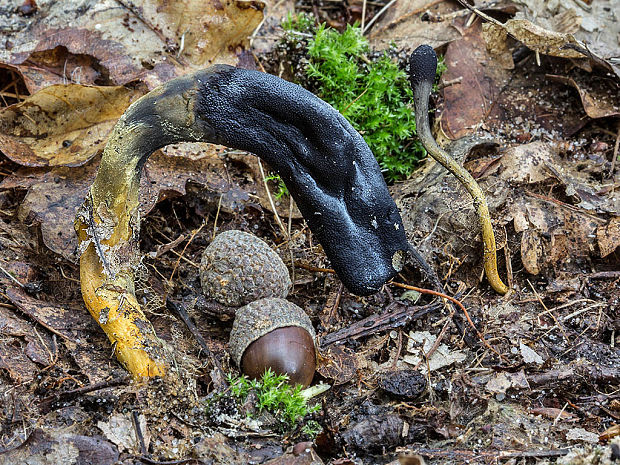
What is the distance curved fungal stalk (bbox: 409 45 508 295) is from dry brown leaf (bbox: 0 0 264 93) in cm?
122

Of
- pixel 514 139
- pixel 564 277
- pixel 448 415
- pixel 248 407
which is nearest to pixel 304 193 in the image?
pixel 248 407

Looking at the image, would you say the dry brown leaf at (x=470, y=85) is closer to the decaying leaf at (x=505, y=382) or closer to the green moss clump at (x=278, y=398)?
the decaying leaf at (x=505, y=382)

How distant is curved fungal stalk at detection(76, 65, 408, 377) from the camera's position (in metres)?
2.38

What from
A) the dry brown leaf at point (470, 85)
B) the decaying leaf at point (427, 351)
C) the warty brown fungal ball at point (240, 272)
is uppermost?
the dry brown leaf at point (470, 85)

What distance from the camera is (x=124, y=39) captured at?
11.7ft

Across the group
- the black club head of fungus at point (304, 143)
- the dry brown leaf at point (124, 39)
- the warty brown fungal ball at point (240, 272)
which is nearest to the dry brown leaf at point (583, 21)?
the dry brown leaf at point (124, 39)

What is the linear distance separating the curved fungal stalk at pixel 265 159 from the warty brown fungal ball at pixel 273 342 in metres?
0.32

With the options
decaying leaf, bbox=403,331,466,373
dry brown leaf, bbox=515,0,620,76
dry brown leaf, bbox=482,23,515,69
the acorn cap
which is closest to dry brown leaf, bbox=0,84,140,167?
the acorn cap

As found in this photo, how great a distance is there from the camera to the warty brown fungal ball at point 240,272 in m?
2.75

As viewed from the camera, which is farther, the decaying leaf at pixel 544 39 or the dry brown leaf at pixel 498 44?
the dry brown leaf at pixel 498 44

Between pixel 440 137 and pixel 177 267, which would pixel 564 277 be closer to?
pixel 440 137

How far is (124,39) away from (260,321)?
2.03m

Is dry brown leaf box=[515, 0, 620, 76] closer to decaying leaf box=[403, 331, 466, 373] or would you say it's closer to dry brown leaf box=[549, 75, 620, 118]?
dry brown leaf box=[549, 75, 620, 118]

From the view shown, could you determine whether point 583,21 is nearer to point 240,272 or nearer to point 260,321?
point 240,272
